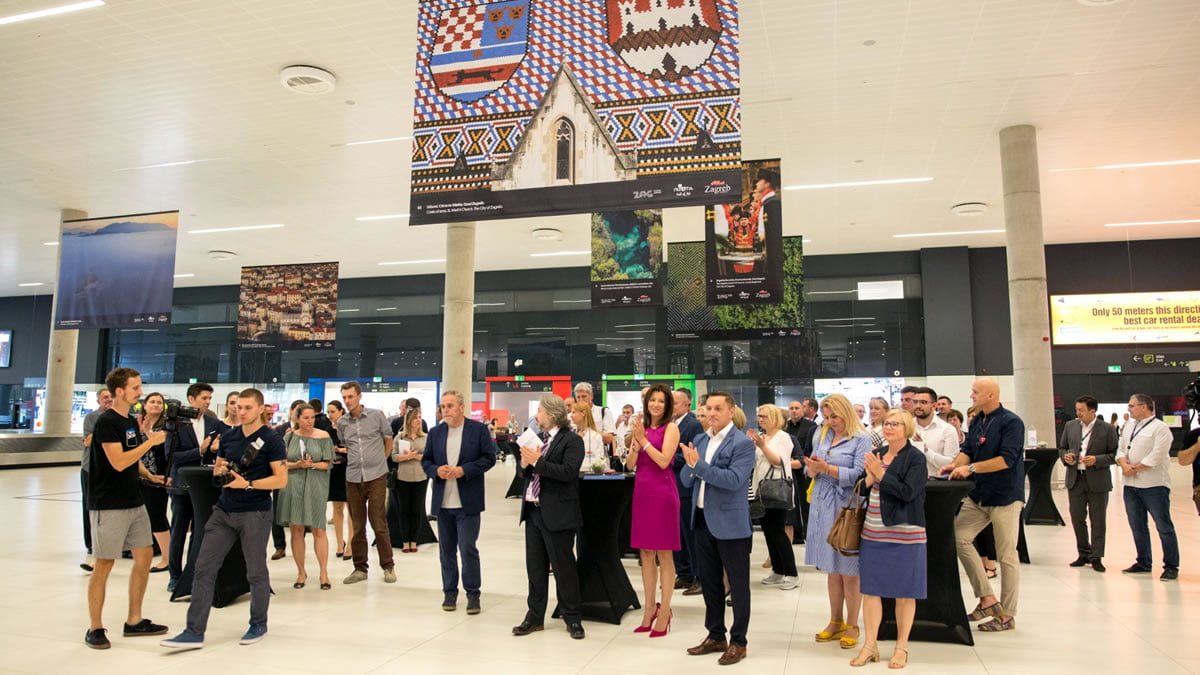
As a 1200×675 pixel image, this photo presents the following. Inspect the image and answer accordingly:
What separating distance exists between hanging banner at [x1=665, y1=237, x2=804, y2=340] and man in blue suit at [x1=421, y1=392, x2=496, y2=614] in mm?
9149

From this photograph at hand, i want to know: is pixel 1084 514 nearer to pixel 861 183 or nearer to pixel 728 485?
pixel 728 485

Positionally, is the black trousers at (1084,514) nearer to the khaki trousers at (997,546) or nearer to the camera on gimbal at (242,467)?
A: the khaki trousers at (997,546)

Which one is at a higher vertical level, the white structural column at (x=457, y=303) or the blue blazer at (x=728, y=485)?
the white structural column at (x=457, y=303)

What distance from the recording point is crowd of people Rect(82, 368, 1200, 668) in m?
4.30

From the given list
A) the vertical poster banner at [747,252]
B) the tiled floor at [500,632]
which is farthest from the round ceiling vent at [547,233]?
the tiled floor at [500,632]

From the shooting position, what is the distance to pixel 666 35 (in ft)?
17.8

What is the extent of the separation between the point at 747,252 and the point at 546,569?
6.72 metres

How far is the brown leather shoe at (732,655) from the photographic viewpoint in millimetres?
4270

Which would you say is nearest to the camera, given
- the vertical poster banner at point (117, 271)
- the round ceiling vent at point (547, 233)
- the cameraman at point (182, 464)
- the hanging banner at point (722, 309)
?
the cameraman at point (182, 464)

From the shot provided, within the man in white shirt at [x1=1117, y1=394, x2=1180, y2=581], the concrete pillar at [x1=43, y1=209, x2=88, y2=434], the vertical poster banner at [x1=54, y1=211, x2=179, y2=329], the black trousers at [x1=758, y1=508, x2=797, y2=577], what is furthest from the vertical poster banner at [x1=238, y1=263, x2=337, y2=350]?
the man in white shirt at [x1=1117, y1=394, x2=1180, y2=581]

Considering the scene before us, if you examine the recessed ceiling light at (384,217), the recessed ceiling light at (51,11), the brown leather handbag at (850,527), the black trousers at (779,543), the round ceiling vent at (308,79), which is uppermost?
the recessed ceiling light at (51,11)

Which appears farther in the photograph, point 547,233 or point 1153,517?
point 547,233

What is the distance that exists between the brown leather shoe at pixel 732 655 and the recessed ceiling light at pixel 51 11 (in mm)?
9379

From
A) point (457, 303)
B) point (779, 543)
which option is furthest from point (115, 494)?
point (457, 303)
